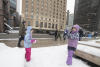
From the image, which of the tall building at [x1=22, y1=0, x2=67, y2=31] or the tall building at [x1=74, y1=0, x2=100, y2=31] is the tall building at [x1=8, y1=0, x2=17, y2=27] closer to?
the tall building at [x1=22, y1=0, x2=67, y2=31]

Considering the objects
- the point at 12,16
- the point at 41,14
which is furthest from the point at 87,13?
the point at 12,16

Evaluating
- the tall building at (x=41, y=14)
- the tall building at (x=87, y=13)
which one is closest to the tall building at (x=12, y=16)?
the tall building at (x=41, y=14)

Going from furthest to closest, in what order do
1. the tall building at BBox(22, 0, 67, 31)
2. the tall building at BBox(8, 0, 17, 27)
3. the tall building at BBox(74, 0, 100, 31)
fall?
1. the tall building at BBox(22, 0, 67, 31)
2. the tall building at BBox(74, 0, 100, 31)
3. the tall building at BBox(8, 0, 17, 27)

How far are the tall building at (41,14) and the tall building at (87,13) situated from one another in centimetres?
1770

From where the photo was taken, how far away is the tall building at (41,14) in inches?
2253

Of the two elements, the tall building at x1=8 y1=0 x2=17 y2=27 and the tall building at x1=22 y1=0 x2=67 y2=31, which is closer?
the tall building at x1=8 y1=0 x2=17 y2=27

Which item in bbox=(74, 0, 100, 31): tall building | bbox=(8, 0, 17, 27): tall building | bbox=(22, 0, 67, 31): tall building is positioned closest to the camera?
bbox=(8, 0, 17, 27): tall building

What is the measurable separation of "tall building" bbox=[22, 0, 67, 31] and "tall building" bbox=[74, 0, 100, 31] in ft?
58.1

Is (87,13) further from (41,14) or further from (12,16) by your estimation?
(12,16)

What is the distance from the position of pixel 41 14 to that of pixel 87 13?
31228mm

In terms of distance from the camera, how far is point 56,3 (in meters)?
69.8

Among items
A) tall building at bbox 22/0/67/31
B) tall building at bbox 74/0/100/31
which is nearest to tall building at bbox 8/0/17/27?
tall building at bbox 22/0/67/31

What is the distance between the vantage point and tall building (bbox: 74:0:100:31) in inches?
2244

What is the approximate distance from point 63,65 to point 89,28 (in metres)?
62.0
